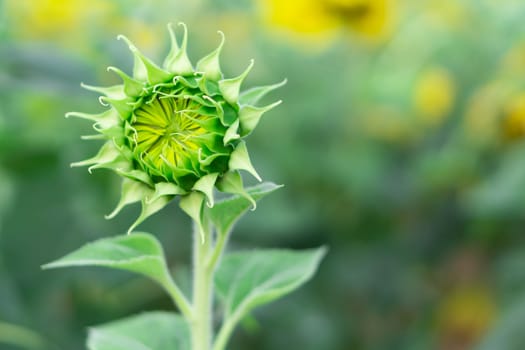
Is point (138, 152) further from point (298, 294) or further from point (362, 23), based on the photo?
point (362, 23)

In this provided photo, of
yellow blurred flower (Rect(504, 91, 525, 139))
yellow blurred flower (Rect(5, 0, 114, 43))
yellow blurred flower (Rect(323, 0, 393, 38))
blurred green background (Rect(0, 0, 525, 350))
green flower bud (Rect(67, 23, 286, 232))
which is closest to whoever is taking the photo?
green flower bud (Rect(67, 23, 286, 232))

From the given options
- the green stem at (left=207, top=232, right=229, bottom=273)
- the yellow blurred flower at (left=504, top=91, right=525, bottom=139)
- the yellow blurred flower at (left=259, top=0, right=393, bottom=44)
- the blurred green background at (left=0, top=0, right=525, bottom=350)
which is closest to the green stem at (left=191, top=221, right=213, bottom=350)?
the green stem at (left=207, top=232, right=229, bottom=273)

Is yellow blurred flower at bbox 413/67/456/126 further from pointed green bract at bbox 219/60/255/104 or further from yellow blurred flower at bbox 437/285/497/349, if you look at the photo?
pointed green bract at bbox 219/60/255/104

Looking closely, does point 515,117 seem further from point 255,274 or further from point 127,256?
point 127,256

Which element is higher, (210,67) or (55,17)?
(55,17)

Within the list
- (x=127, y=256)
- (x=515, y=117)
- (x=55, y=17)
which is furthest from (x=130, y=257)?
(x=55, y=17)

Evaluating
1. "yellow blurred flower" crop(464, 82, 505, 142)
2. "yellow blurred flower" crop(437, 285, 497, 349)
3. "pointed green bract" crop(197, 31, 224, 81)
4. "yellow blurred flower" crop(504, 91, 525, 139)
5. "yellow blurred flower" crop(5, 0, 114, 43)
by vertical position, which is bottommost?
"pointed green bract" crop(197, 31, 224, 81)

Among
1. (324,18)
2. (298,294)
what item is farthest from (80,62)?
(324,18)
